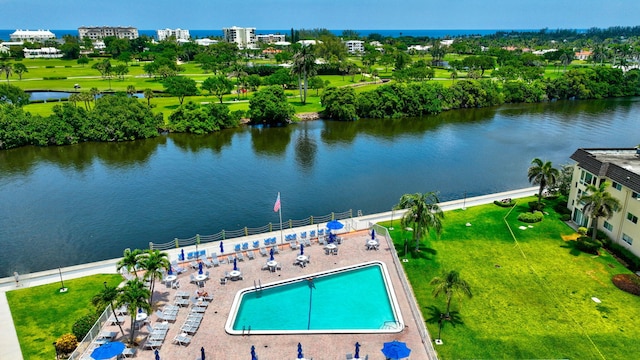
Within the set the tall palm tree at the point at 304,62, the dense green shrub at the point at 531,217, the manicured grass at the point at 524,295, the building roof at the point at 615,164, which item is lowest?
the manicured grass at the point at 524,295

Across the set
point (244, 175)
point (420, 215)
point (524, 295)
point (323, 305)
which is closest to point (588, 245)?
point (524, 295)

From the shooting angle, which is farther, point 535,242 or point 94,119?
point 94,119

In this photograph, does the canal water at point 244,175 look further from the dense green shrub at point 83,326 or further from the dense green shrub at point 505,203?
the dense green shrub at point 83,326

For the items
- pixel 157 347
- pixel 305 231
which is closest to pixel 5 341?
pixel 157 347

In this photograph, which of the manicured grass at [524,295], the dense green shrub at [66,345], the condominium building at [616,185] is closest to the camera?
the dense green shrub at [66,345]

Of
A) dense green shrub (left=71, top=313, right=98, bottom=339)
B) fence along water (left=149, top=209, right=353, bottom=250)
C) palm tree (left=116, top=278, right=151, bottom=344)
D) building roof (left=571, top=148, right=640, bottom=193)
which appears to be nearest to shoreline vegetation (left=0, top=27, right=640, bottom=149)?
fence along water (left=149, top=209, right=353, bottom=250)

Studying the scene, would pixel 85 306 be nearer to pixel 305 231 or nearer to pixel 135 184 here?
pixel 305 231

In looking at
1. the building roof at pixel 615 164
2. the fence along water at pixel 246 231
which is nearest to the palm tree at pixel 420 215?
the fence along water at pixel 246 231
